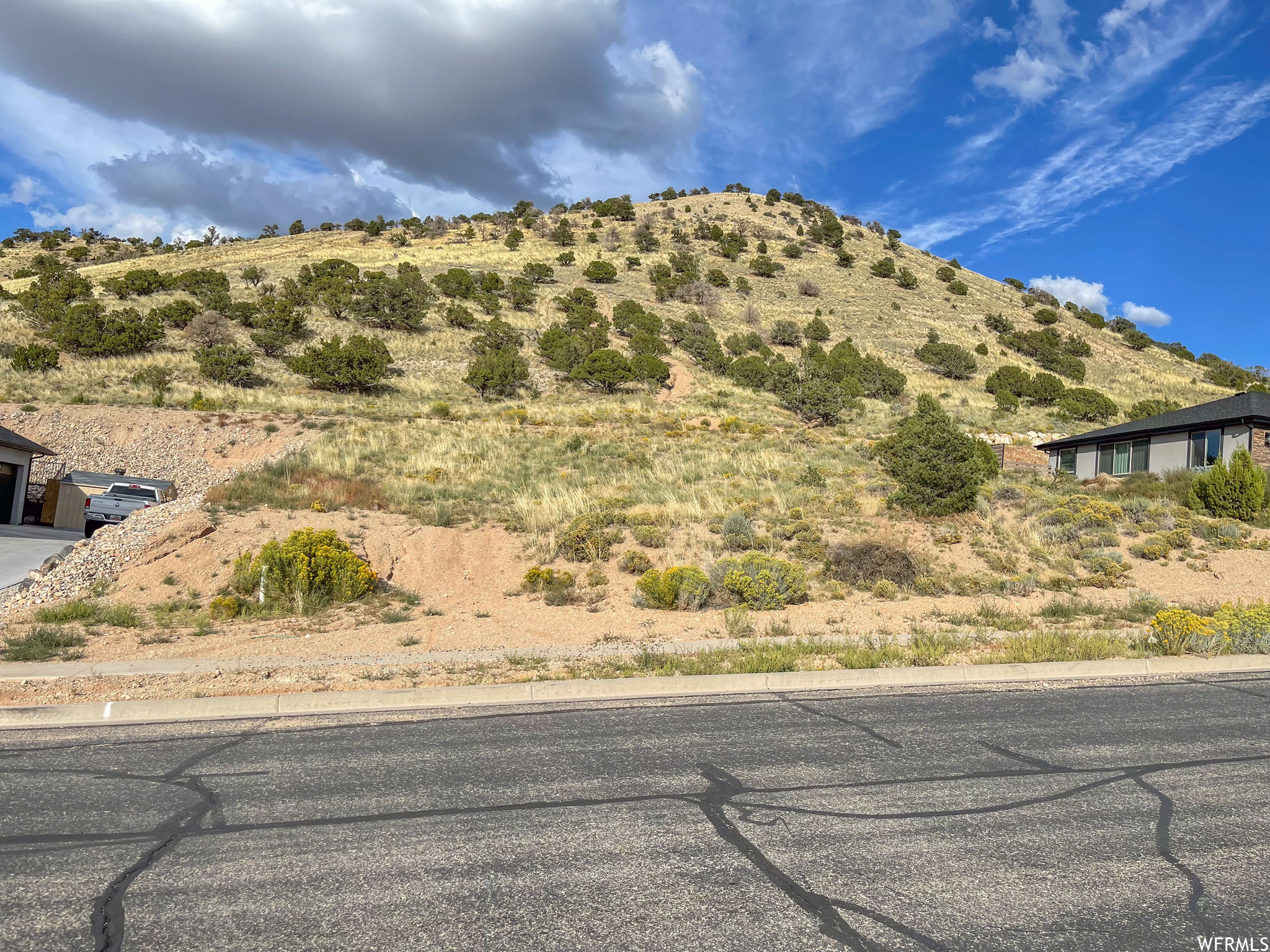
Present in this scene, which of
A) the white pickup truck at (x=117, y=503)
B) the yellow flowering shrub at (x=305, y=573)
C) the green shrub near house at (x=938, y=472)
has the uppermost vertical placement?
the green shrub near house at (x=938, y=472)

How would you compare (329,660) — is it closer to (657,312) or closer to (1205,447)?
(1205,447)

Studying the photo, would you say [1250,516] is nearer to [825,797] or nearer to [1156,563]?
[1156,563]

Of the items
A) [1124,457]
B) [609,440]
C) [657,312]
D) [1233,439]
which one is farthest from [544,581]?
[657,312]

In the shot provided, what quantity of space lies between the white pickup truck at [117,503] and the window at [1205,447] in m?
36.8

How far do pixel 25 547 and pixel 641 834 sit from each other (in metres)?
20.7

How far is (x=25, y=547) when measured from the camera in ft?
61.8

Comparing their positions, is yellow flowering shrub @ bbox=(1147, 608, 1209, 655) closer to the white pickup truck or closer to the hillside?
the white pickup truck

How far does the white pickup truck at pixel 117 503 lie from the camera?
2219 centimetres

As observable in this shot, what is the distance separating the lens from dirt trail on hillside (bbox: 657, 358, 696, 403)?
1752 inches

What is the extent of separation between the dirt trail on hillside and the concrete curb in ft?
109

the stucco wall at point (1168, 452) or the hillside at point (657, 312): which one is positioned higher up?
the hillside at point (657, 312)

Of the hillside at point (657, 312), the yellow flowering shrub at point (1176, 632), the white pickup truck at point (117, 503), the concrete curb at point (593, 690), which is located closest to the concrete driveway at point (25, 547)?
the white pickup truck at point (117, 503)

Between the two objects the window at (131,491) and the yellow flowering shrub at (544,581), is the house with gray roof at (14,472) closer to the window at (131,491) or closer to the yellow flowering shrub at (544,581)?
the window at (131,491)

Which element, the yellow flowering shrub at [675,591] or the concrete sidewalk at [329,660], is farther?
the yellow flowering shrub at [675,591]
